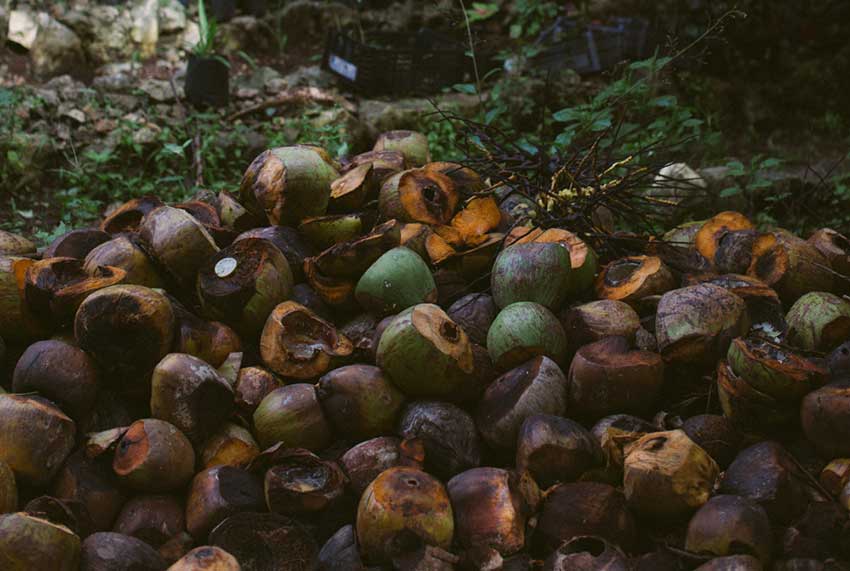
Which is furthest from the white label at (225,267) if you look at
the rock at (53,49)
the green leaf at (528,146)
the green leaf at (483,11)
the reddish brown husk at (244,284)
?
the rock at (53,49)

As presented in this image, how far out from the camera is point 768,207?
13.0 feet

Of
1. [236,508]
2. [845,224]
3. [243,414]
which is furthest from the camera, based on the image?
[845,224]

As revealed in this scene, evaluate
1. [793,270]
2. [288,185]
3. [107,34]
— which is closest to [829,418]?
[793,270]

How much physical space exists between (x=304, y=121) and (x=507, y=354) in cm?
339

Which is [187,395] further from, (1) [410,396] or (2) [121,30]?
(2) [121,30]

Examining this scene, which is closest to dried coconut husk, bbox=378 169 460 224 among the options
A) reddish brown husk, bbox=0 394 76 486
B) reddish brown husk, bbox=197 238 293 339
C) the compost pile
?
the compost pile

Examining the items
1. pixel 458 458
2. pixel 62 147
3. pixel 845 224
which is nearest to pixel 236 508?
pixel 458 458

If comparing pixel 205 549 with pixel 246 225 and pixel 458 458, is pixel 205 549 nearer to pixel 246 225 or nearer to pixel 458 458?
pixel 458 458

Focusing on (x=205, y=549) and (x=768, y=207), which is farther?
(x=768, y=207)

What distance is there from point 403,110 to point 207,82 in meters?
1.21

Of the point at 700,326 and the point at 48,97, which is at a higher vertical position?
the point at 700,326

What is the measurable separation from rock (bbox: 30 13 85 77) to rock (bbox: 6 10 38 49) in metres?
0.04

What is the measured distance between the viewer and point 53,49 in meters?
5.40

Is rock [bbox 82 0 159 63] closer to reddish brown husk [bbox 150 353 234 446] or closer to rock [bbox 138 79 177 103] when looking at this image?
rock [bbox 138 79 177 103]
